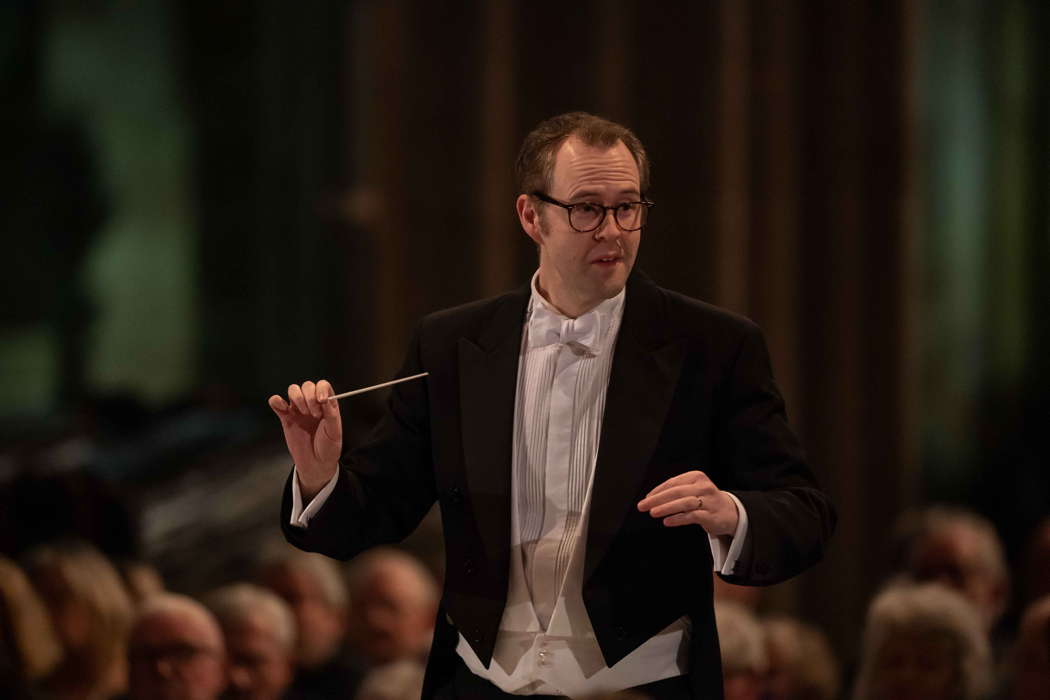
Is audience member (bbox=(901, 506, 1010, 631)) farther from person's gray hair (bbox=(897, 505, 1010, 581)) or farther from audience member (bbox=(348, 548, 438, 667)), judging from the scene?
audience member (bbox=(348, 548, 438, 667))

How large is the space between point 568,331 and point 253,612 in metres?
2.10

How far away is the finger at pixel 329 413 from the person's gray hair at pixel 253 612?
202 cm

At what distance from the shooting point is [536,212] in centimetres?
242

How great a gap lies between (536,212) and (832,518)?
0.62 meters

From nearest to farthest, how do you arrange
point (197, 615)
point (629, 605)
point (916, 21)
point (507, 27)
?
point (629, 605) < point (197, 615) < point (507, 27) < point (916, 21)

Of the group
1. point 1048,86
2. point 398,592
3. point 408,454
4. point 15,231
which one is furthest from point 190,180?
point 408,454

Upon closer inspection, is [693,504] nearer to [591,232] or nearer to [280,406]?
[591,232]

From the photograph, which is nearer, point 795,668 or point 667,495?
point 667,495

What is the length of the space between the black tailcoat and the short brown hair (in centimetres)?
20

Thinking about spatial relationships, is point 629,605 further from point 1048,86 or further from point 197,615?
point 1048,86

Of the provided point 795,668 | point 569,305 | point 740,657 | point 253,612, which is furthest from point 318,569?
point 569,305

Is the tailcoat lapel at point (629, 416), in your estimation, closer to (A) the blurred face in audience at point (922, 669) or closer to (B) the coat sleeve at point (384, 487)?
(B) the coat sleeve at point (384, 487)

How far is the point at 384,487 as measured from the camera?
7.99ft

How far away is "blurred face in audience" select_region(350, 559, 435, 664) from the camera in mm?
4941
